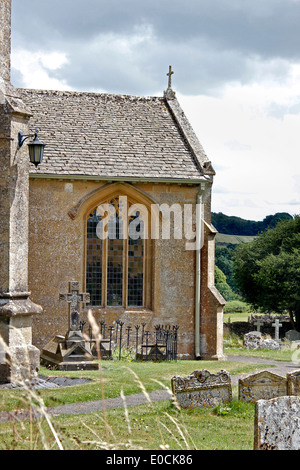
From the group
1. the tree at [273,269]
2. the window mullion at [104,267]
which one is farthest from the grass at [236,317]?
the window mullion at [104,267]

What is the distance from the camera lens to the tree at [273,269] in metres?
36.8

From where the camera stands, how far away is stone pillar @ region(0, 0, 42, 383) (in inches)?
477

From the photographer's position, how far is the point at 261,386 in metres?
10.7

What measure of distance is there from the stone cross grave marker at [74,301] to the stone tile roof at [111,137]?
4718 mm

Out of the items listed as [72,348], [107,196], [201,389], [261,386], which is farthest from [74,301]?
[261,386]

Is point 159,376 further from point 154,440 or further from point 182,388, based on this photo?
point 154,440

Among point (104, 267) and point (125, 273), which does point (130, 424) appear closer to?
point (104, 267)

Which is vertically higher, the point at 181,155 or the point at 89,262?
the point at 181,155

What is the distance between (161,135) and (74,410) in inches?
549

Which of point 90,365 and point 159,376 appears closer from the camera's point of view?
point 159,376

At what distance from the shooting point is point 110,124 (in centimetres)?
2211

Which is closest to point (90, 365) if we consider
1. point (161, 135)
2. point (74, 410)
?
point (74, 410)

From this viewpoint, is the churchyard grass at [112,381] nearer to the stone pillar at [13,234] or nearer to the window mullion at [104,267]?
the stone pillar at [13,234]

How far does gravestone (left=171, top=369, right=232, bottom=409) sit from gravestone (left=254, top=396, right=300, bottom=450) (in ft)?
14.6
